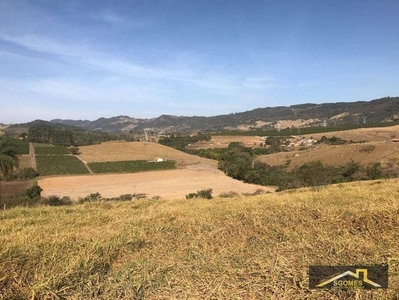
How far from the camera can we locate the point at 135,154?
101 m

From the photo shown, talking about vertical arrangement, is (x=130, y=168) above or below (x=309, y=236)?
below

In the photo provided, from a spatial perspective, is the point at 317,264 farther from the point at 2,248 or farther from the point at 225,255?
the point at 2,248

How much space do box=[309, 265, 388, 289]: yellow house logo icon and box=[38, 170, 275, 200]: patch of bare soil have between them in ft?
141

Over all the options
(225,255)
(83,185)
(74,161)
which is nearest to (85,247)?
(225,255)

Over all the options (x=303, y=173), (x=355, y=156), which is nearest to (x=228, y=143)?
(x=355, y=156)

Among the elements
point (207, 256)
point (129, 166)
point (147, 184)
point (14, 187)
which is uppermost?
point (207, 256)

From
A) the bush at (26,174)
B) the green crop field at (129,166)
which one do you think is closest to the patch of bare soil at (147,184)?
the bush at (26,174)

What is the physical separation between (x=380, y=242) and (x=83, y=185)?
5919 centimetres

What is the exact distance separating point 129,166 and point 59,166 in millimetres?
17583

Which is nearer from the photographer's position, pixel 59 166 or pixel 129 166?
pixel 59 166

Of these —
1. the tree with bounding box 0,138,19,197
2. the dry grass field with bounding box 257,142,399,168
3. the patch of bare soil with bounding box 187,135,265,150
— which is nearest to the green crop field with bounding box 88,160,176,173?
the dry grass field with bounding box 257,142,399,168

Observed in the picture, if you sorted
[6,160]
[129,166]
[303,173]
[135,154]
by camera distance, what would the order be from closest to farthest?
[6,160], [303,173], [129,166], [135,154]

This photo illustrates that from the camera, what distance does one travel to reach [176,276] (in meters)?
3.22

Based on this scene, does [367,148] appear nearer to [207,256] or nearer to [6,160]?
[6,160]
